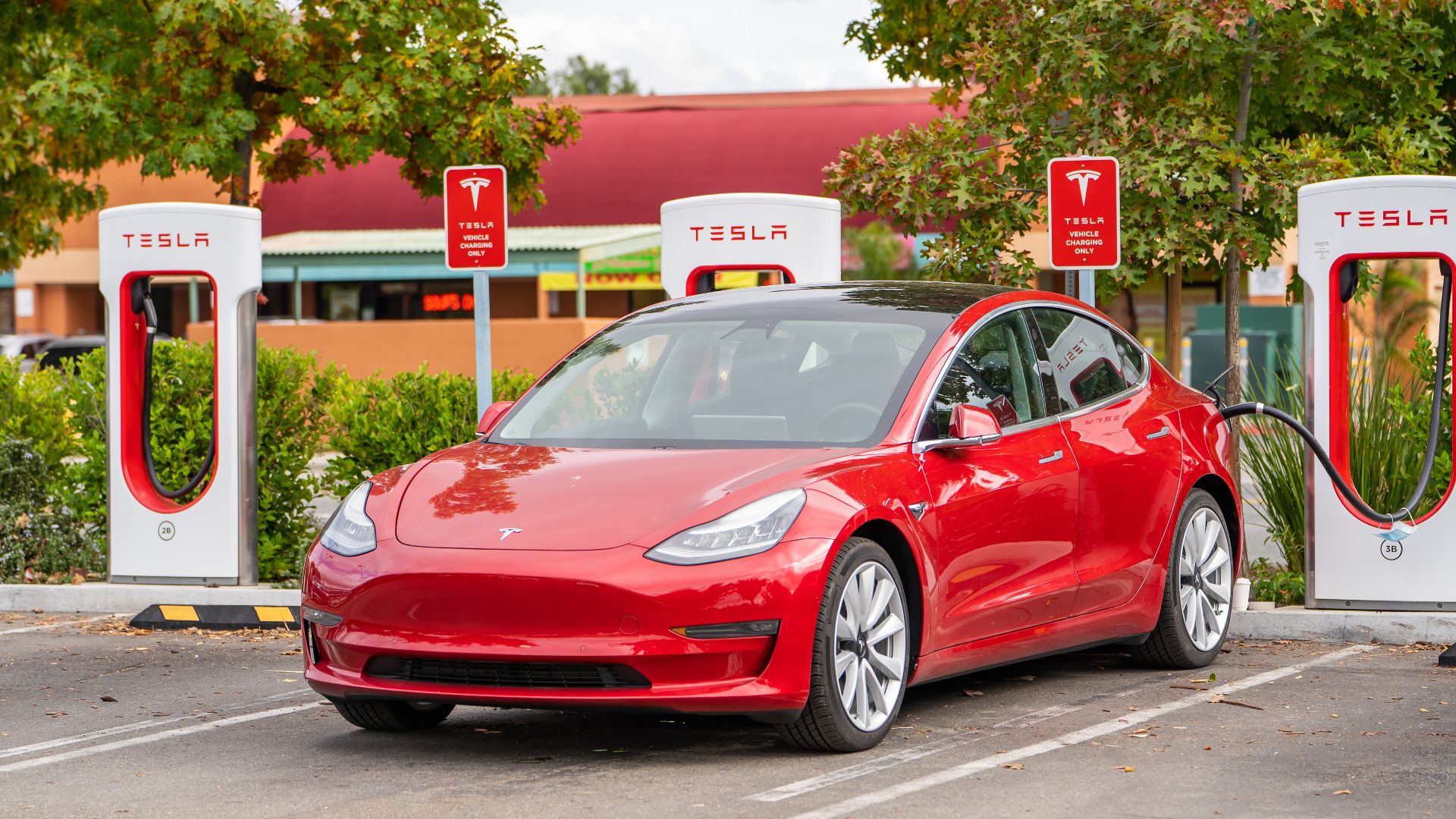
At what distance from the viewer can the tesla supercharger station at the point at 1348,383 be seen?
877 centimetres

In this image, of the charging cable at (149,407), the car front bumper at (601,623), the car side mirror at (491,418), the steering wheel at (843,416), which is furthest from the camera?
the charging cable at (149,407)

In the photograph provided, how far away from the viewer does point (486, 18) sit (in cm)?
1759

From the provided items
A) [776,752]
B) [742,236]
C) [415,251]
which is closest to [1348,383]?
[742,236]

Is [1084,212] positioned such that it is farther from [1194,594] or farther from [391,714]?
[391,714]

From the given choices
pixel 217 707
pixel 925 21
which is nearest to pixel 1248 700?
pixel 217 707

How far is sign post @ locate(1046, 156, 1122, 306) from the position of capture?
384 inches

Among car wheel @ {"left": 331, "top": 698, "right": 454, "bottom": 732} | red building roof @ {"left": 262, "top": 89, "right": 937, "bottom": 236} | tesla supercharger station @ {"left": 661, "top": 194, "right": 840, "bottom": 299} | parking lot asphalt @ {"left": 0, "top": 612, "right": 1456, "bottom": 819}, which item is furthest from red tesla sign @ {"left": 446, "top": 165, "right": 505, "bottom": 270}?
red building roof @ {"left": 262, "top": 89, "right": 937, "bottom": 236}

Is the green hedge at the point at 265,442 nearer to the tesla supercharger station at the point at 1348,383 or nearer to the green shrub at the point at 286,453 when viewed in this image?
the green shrub at the point at 286,453

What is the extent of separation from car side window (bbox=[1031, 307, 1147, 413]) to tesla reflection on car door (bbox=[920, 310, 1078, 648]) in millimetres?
163

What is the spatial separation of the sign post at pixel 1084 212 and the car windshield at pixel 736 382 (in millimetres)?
2809

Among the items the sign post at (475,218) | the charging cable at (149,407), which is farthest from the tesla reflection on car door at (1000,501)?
the charging cable at (149,407)

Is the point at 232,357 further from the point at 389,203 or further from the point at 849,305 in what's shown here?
the point at 389,203

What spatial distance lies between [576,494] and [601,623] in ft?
1.74

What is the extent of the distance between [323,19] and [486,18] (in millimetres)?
1460
